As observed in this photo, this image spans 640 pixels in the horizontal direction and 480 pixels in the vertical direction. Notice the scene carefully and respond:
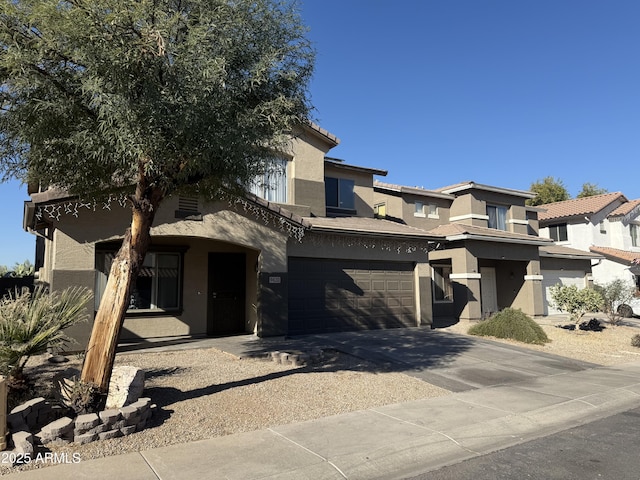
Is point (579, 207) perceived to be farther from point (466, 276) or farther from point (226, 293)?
point (226, 293)

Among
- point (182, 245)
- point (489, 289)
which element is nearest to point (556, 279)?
point (489, 289)

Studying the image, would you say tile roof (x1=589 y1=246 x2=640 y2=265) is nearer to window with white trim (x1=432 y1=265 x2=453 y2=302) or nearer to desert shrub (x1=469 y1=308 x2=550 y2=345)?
window with white trim (x1=432 y1=265 x2=453 y2=302)

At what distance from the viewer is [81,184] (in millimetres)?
7992

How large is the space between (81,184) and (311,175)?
9775mm

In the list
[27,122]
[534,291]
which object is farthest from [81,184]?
[534,291]

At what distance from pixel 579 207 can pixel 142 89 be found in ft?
101

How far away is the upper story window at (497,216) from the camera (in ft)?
77.9

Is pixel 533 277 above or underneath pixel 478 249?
underneath

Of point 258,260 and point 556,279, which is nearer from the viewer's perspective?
point 258,260

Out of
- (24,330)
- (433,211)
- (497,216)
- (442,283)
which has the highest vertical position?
(433,211)

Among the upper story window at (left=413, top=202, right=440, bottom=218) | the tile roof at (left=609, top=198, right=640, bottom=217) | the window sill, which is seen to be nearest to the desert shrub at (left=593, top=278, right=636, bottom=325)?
the upper story window at (left=413, top=202, right=440, bottom=218)

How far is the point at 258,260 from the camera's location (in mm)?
13469

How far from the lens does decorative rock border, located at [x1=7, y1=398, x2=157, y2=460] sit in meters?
5.39

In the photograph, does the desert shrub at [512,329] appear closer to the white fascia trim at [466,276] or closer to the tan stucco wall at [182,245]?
the white fascia trim at [466,276]
